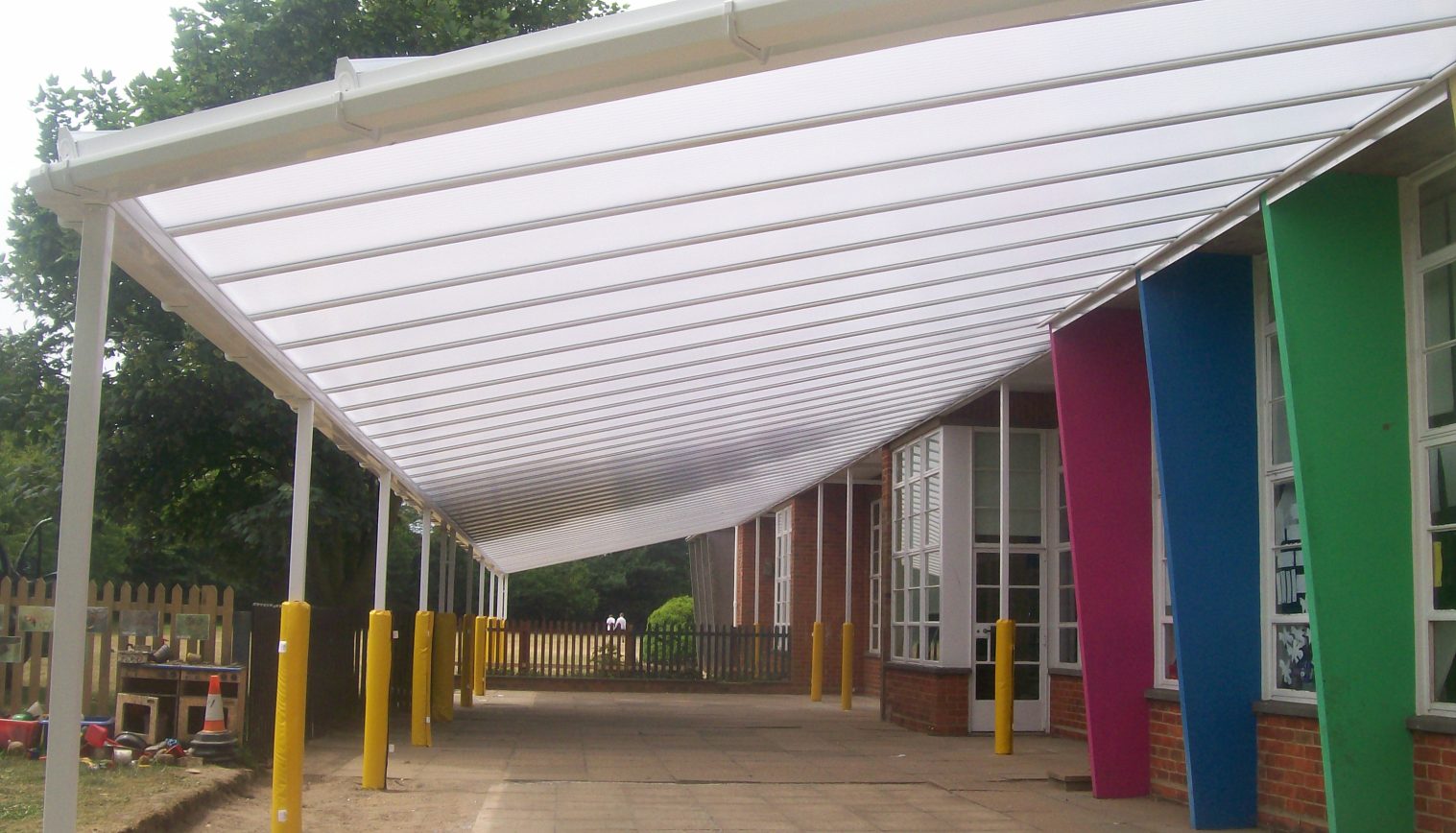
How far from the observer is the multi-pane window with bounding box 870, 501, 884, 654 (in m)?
24.4

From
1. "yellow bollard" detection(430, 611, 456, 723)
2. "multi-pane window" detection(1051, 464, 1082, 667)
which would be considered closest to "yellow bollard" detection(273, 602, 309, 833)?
"yellow bollard" detection(430, 611, 456, 723)

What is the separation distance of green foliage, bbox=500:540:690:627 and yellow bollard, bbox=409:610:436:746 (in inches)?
1511

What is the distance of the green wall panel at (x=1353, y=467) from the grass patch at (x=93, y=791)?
21.5 feet

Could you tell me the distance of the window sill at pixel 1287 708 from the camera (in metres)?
8.22

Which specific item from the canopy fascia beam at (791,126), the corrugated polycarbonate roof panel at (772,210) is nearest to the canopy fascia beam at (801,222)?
the corrugated polycarbonate roof panel at (772,210)

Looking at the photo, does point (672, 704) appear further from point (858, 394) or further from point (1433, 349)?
point (1433, 349)

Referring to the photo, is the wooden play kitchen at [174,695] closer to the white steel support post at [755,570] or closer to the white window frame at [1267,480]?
the white window frame at [1267,480]

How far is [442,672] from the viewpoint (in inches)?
691

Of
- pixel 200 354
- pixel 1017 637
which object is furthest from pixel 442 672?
pixel 1017 637

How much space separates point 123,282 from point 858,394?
35.4 ft

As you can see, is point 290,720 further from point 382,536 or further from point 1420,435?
point 1420,435

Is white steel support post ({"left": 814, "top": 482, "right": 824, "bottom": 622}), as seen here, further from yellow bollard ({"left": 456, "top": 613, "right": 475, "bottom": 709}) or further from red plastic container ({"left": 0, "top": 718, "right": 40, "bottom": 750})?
red plastic container ({"left": 0, "top": 718, "right": 40, "bottom": 750})

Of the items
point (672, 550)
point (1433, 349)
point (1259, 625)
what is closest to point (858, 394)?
point (1259, 625)

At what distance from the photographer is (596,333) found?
→ 8.01 metres
